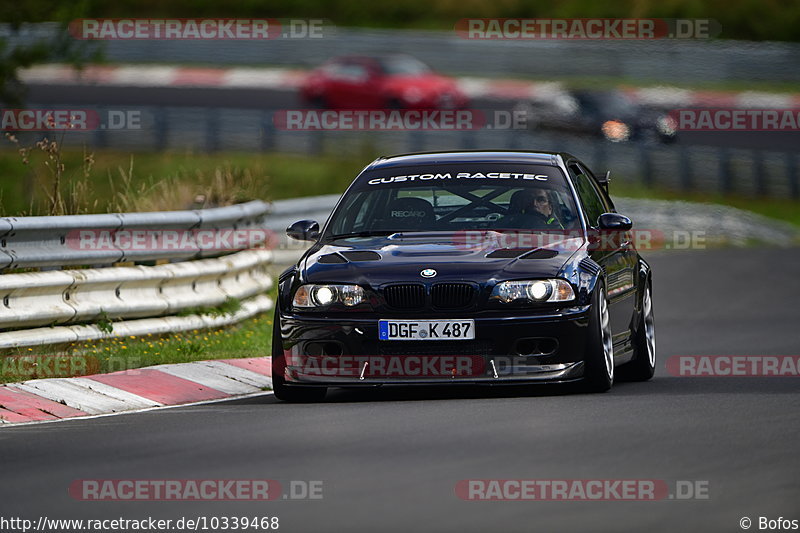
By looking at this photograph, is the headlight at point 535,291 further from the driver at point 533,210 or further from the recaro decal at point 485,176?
the recaro decal at point 485,176

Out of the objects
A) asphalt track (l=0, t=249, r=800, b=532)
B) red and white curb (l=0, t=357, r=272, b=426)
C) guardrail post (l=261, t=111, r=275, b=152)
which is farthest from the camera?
guardrail post (l=261, t=111, r=275, b=152)

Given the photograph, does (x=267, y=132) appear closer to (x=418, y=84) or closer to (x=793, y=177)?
(x=418, y=84)

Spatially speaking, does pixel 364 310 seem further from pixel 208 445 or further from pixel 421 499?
pixel 421 499

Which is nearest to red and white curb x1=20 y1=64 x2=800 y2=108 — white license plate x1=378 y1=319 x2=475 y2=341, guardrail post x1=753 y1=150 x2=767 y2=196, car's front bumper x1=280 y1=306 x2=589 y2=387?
guardrail post x1=753 y1=150 x2=767 y2=196

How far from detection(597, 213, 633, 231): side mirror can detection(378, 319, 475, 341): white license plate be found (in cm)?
163

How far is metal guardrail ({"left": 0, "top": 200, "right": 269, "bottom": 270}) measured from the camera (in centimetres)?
1241

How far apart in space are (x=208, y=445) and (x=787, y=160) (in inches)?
1067

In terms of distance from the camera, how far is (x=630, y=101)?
1660 inches

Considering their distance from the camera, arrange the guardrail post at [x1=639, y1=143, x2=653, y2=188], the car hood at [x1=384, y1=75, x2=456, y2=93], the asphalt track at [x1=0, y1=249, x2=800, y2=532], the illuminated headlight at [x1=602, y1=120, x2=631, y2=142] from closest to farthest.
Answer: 1. the asphalt track at [x1=0, y1=249, x2=800, y2=532]
2. the guardrail post at [x1=639, y1=143, x2=653, y2=188]
3. the illuminated headlight at [x1=602, y1=120, x2=631, y2=142]
4. the car hood at [x1=384, y1=75, x2=456, y2=93]

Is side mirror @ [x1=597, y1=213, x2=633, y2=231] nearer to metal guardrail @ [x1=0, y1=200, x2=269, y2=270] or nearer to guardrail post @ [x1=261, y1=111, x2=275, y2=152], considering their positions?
metal guardrail @ [x1=0, y1=200, x2=269, y2=270]

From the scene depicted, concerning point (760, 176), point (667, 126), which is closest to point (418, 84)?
point (667, 126)

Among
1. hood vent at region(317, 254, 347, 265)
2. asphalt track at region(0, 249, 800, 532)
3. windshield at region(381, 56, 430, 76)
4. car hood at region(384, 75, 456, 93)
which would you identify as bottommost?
asphalt track at region(0, 249, 800, 532)

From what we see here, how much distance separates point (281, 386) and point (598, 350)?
1974mm

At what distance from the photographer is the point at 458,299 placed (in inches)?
408
